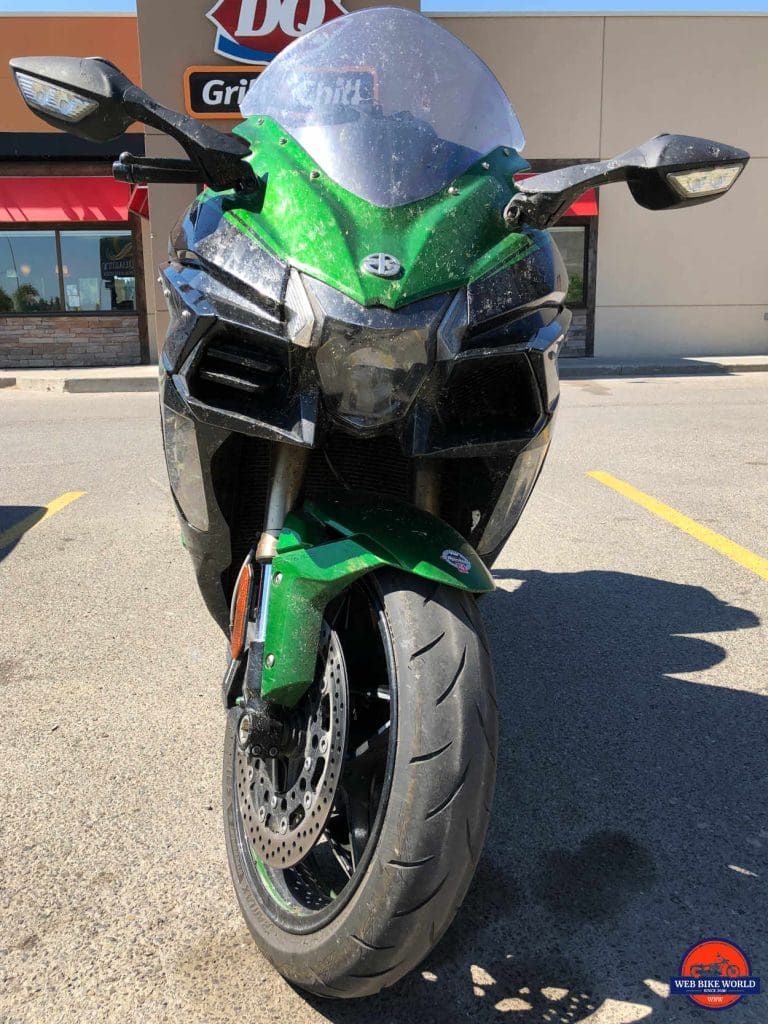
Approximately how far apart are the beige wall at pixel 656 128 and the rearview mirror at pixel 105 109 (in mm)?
16811

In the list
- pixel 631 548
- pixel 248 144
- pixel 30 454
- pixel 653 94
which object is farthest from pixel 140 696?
pixel 653 94

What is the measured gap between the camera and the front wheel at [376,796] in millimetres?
1618

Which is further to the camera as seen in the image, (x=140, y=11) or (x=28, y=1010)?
(x=140, y=11)

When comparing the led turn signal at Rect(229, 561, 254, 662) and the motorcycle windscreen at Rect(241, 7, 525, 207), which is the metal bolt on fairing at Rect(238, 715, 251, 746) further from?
the motorcycle windscreen at Rect(241, 7, 525, 207)

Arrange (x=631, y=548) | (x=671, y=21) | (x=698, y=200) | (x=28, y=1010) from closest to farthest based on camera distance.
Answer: (x=28, y=1010) → (x=698, y=200) → (x=631, y=548) → (x=671, y=21)

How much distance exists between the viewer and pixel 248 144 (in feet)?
7.04

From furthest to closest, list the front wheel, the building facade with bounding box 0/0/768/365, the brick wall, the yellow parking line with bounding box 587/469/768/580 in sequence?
the brick wall
the building facade with bounding box 0/0/768/365
the yellow parking line with bounding box 587/469/768/580
the front wheel

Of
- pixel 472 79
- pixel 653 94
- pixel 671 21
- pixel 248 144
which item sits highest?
pixel 671 21

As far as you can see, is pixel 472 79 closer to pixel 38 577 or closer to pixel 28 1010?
pixel 28 1010

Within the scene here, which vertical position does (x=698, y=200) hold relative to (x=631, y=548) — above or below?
above

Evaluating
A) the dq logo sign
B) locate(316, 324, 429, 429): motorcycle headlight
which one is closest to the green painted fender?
locate(316, 324, 429, 429): motorcycle headlight

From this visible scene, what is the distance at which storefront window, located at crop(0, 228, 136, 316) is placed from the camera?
18.2m

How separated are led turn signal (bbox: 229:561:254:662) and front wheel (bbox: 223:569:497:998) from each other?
0.25 metres

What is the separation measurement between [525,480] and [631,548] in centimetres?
292
